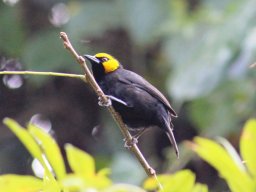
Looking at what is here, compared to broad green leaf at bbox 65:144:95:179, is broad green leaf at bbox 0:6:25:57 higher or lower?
lower

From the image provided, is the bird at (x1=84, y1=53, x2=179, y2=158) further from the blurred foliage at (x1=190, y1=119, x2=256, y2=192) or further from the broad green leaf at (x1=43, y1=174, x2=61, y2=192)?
the blurred foliage at (x1=190, y1=119, x2=256, y2=192)

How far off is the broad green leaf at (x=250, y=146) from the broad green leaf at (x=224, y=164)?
0.01 metres

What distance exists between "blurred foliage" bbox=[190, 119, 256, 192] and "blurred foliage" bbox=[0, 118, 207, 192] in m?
0.04

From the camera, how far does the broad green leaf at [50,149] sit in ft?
2.61

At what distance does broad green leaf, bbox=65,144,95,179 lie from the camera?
77 centimetres

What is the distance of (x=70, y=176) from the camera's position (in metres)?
0.75

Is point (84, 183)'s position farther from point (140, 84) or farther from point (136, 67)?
point (136, 67)

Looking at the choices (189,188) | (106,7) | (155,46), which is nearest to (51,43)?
(106,7)

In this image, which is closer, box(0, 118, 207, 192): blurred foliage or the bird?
box(0, 118, 207, 192): blurred foliage

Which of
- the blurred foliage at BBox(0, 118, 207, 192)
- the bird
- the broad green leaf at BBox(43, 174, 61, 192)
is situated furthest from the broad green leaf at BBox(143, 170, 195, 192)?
the bird

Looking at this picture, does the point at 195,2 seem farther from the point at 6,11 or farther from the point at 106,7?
the point at 6,11

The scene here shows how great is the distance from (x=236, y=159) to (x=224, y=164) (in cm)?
3

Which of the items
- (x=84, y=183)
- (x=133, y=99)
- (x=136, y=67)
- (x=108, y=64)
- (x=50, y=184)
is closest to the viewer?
(x=84, y=183)

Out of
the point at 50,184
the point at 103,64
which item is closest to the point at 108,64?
the point at 103,64
